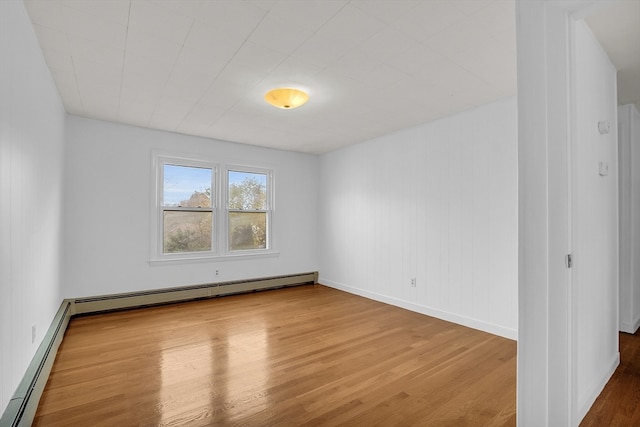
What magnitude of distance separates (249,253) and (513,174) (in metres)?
4.06

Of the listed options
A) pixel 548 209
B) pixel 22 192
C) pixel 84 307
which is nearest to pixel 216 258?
pixel 84 307

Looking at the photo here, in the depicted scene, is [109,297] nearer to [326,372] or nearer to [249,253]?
[249,253]

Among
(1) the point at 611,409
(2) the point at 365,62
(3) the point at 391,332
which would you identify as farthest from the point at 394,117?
(1) the point at 611,409

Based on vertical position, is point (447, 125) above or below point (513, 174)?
Answer: above

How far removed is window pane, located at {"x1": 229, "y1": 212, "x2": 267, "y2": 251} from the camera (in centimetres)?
539

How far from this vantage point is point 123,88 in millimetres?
3172

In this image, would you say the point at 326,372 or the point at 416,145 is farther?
the point at 416,145

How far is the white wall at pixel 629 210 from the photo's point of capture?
341cm

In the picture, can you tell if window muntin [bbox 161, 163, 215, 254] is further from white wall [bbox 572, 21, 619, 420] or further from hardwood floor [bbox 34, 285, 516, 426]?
white wall [bbox 572, 21, 619, 420]

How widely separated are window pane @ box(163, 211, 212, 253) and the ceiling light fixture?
2.66 m

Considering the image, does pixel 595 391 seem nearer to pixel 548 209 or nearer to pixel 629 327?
pixel 548 209

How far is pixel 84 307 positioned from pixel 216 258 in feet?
5.84

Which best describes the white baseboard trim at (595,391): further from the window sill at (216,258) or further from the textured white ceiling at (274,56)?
the window sill at (216,258)

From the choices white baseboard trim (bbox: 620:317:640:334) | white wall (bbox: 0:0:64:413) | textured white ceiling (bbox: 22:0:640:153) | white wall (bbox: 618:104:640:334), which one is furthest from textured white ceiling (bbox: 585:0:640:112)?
white wall (bbox: 0:0:64:413)
